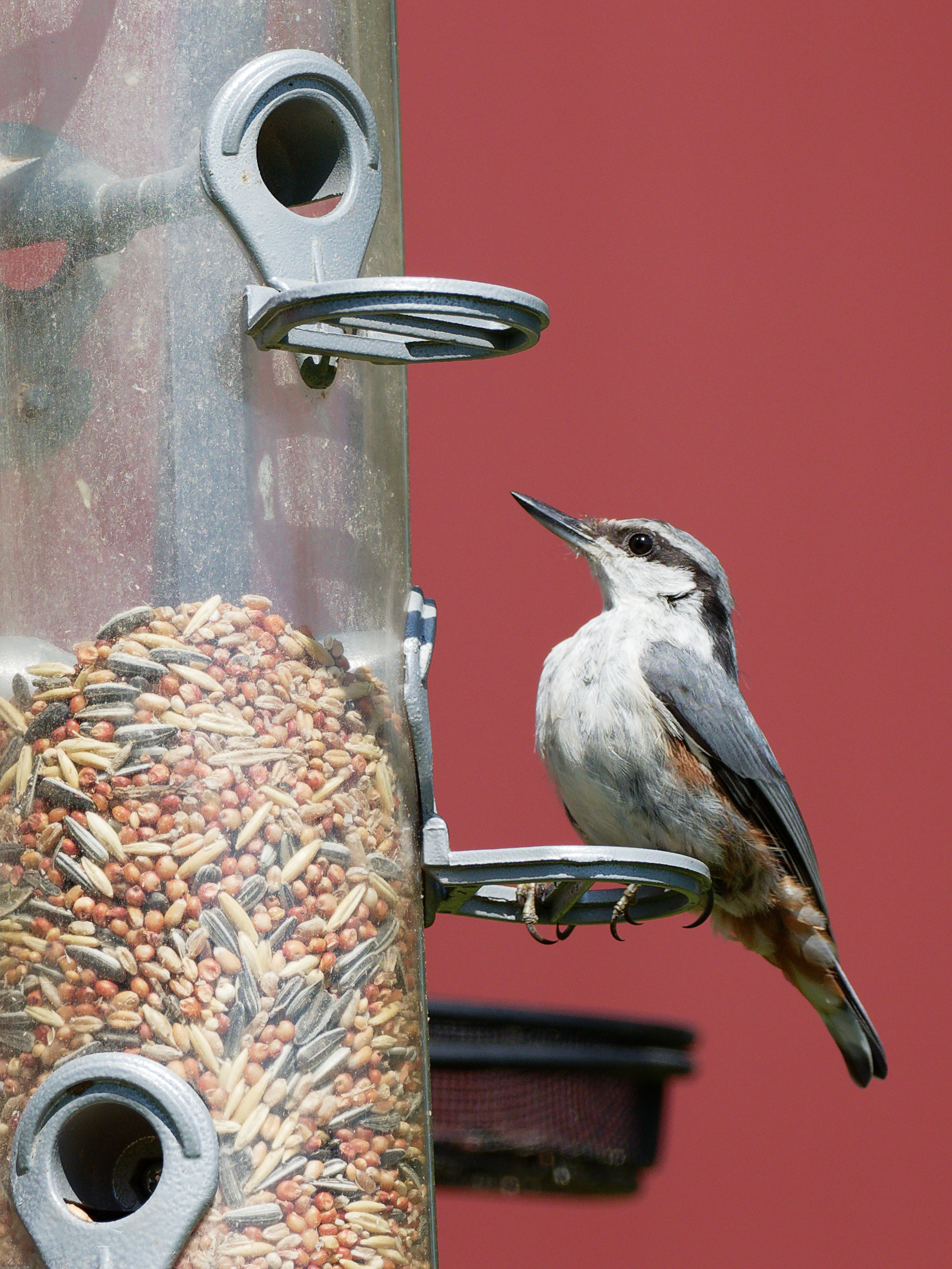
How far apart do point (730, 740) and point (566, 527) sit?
2.21ft

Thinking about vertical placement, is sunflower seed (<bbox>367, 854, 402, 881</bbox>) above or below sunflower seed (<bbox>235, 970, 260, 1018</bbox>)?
above

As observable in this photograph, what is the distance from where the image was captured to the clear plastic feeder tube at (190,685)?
2215mm

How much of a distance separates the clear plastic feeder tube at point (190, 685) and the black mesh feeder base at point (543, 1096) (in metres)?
1.23

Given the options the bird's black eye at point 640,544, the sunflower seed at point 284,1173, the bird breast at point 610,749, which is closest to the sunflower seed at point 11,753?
the sunflower seed at point 284,1173

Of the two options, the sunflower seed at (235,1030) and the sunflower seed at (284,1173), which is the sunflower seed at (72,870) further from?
the sunflower seed at (284,1173)

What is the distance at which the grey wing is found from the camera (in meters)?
3.52

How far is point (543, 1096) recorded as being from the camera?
372cm

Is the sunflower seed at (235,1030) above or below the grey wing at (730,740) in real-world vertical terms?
below

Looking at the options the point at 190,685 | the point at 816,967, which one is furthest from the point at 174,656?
the point at 816,967

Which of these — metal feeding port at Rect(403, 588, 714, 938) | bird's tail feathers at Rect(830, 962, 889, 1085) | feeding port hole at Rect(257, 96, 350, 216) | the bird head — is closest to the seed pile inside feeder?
metal feeding port at Rect(403, 588, 714, 938)

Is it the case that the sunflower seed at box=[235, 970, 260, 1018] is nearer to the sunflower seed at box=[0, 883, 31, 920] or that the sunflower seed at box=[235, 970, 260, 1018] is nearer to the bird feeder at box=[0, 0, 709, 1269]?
the bird feeder at box=[0, 0, 709, 1269]

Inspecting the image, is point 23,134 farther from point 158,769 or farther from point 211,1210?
point 211,1210

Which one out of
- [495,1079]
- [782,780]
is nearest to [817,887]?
[782,780]

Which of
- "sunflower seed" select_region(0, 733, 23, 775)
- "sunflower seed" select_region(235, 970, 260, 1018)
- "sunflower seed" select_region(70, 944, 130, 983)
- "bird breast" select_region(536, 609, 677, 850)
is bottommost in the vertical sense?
"sunflower seed" select_region(235, 970, 260, 1018)
